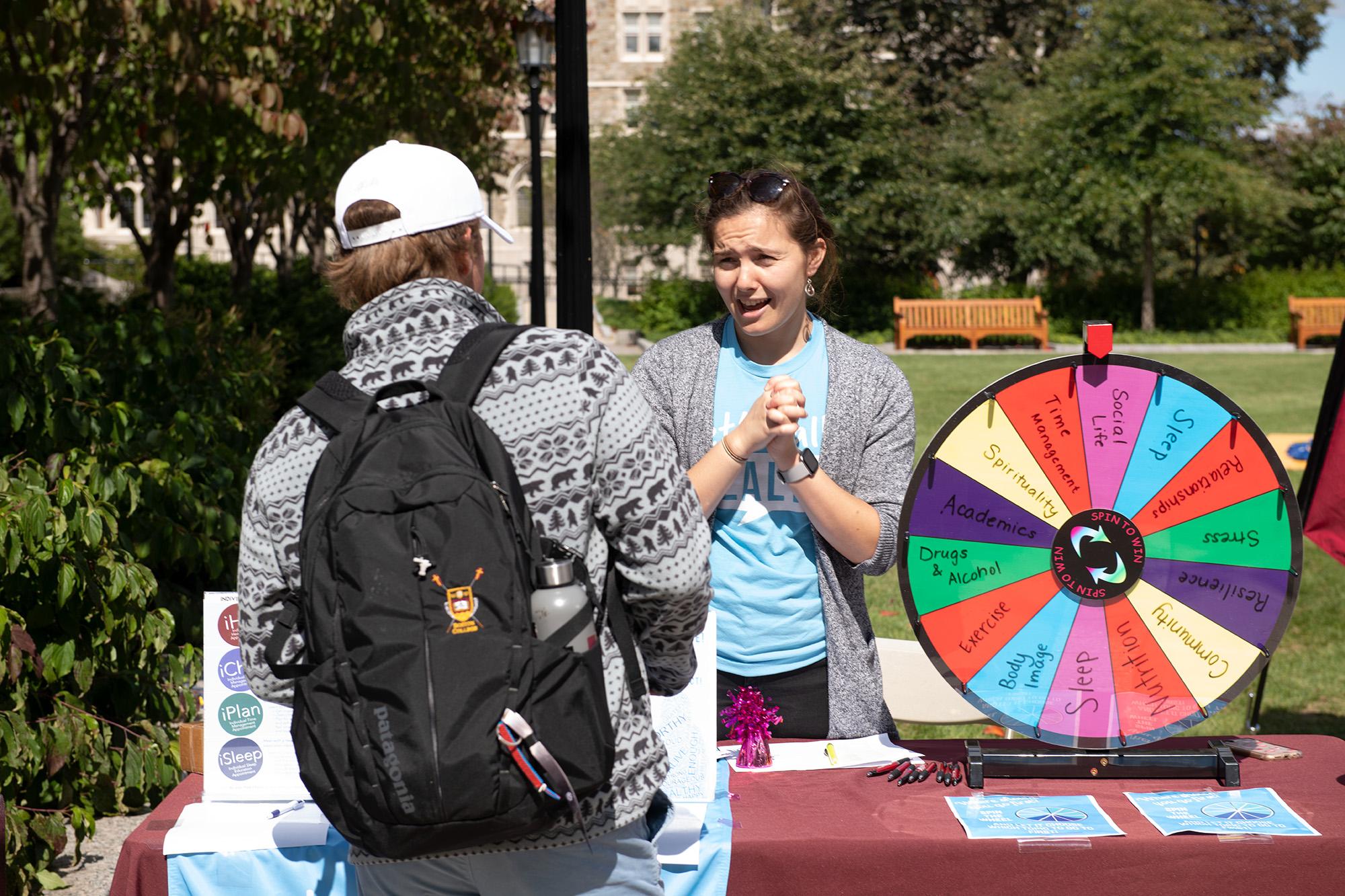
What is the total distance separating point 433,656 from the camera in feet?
4.72

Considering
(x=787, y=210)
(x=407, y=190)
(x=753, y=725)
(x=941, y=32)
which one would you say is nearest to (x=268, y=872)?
(x=753, y=725)

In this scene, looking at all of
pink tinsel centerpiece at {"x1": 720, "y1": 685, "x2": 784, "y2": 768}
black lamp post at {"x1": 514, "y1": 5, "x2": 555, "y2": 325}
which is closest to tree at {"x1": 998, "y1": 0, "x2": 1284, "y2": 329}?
black lamp post at {"x1": 514, "y1": 5, "x2": 555, "y2": 325}

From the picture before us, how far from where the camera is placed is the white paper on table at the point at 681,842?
7.01 ft

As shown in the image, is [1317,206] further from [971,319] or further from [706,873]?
[706,873]

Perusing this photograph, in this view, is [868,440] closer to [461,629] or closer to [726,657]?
[726,657]

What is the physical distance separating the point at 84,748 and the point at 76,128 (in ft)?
20.1

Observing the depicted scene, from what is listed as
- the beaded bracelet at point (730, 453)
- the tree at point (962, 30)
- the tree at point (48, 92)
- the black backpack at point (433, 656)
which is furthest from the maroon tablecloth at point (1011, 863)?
the tree at point (962, 30)

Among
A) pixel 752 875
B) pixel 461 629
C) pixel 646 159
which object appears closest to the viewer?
pixel 461 629

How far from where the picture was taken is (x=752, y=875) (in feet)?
7.15

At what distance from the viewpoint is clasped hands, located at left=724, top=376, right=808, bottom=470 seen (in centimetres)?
223

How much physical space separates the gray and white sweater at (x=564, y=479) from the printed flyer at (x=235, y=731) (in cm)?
75

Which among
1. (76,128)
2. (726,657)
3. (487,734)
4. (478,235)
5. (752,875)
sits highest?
(76,128)

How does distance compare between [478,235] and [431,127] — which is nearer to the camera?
[478,235]

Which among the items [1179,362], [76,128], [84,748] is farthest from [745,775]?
[1179,362]
